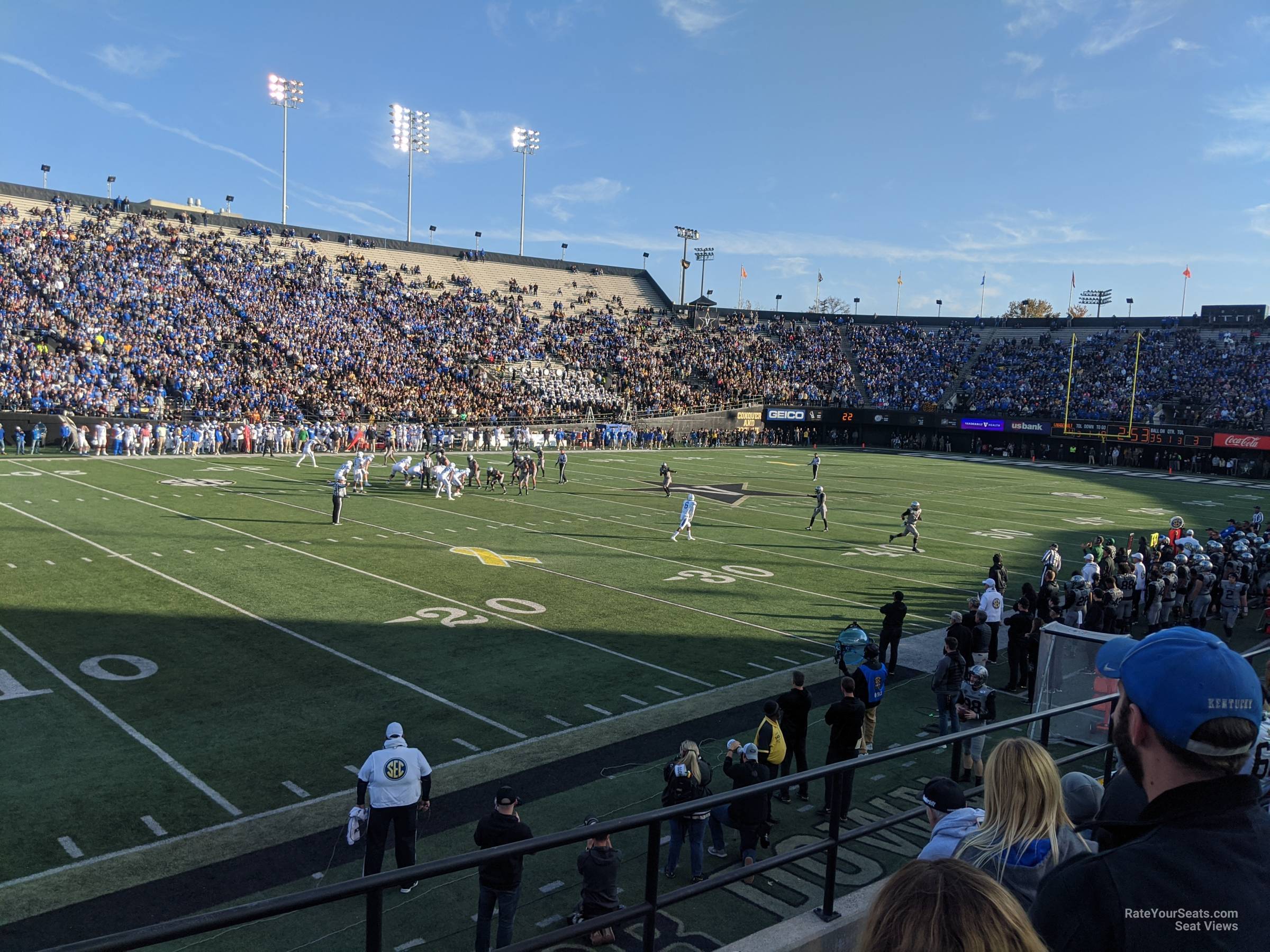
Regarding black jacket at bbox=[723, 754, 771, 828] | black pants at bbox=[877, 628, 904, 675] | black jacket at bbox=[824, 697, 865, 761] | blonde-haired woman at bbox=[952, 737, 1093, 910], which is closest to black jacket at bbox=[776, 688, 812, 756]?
black jacket at bbox=[824, 697, 865, 761]

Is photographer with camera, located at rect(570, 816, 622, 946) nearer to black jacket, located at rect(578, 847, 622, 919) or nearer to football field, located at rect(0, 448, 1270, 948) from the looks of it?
black jacket, located at rect(578, 847, 622, 919)

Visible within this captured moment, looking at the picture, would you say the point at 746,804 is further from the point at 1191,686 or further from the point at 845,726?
the point at 1191,686

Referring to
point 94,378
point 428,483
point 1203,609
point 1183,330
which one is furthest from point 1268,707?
point 1183,330

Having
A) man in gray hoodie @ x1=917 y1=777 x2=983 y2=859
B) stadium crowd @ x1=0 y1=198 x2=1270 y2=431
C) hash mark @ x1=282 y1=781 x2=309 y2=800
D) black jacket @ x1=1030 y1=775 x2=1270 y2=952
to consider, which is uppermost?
stadium crowd @ x1=0 y1=198 x2=1270 y2=431

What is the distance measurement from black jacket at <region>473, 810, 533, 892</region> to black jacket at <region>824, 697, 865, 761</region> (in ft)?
12.5

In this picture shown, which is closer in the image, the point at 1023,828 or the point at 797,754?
the point at 1023,828

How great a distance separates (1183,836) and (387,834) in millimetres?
7015

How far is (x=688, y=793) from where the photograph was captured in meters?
7.68

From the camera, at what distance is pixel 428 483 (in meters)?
33.9

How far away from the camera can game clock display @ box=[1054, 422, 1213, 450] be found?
192ft

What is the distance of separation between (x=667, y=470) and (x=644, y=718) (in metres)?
21.6

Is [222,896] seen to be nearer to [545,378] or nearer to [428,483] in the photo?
[428,483]

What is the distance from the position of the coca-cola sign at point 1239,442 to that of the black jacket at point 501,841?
62.2m

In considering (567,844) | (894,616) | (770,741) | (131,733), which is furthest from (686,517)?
(567,844)
